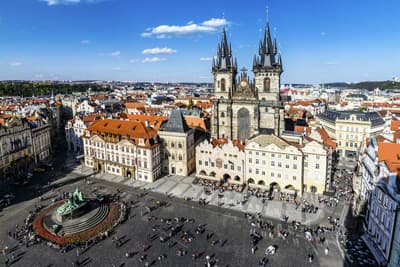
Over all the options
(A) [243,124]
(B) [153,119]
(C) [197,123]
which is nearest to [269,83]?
(A) [243,124]

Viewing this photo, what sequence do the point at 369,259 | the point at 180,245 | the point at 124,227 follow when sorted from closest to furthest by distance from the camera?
1. the point at 369,259
2. the point at 180,245
3. the point at 124,227

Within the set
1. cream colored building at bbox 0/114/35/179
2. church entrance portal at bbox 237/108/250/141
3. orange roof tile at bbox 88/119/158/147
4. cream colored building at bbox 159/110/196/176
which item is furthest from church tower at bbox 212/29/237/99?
cream colored building at bbox 0/114/35/179

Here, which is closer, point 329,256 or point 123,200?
point 329,256

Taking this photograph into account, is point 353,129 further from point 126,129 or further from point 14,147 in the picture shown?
point 14,147

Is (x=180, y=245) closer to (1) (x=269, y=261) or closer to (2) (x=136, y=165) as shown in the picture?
(1) (x=269, y=261)

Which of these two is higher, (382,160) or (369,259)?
(382,160)

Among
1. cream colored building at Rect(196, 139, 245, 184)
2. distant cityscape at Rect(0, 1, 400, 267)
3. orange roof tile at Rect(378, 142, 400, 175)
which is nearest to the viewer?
orange roof tile at Rect(378, 142, 400, 175)

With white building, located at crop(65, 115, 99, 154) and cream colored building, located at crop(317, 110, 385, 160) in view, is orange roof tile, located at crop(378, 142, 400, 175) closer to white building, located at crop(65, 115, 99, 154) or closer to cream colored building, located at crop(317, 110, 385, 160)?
cream colored building, located at crop(317, 110, 385, 160)

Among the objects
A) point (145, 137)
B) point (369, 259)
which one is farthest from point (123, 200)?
point (369, 259)
